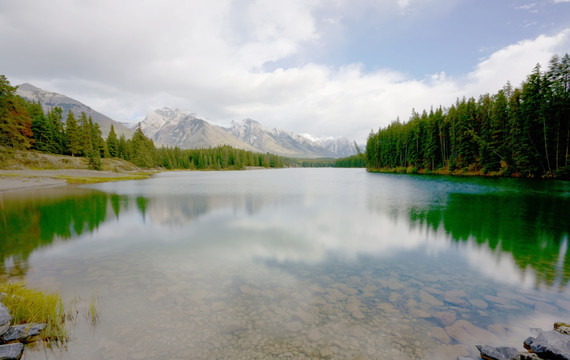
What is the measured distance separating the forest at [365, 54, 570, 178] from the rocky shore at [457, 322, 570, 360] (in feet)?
206

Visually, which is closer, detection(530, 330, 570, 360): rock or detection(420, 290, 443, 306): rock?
detection(530, 330, 570, 360): rock

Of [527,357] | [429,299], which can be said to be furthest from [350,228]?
[527,357]

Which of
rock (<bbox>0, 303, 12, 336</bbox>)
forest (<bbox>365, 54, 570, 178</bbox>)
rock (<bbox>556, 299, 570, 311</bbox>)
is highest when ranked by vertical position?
forest (<bbox>365, 54, 570, 178</bbox>)

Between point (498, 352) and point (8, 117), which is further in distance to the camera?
point (8, 117)

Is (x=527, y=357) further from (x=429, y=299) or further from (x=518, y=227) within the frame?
(x=518, y=227)

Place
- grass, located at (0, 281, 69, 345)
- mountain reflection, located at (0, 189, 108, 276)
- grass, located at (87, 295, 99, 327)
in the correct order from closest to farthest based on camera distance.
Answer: grass, located at (0, 281, 69, 345) → grass, located at (87, 295, 99, 327) → mountain reflection, located at (0, 189, 108, 276)

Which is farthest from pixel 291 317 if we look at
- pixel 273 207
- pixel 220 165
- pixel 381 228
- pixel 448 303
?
pixel 220 165

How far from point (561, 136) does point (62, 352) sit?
242 ft

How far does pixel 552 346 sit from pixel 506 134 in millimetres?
74180

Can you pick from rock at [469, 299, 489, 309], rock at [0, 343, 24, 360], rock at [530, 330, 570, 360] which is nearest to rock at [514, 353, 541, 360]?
rock at [530, 330, 570, 360]

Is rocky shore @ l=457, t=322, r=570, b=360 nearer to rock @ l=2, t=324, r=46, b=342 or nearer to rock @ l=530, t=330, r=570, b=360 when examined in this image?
rock @ l=530, t=330, r=570, b=360

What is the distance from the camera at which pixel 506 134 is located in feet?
197

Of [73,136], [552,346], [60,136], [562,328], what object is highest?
[60,136]

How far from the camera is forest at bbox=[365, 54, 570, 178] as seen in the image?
49.5 meters
